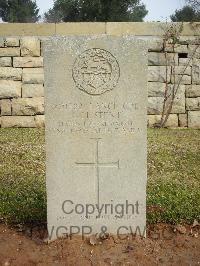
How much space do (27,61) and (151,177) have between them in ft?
14.3

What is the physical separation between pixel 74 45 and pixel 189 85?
5.95 metres

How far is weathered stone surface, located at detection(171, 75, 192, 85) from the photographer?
8.66 metres

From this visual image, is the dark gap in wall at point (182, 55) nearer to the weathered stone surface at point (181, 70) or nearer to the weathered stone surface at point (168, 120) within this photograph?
the weathered stone surface at point (181, 70)

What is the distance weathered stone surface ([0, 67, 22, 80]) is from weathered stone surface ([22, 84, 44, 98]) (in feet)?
0.74

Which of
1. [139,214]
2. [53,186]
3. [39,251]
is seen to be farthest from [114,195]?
[39,251]

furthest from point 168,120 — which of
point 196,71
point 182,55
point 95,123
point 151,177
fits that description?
point 95,123

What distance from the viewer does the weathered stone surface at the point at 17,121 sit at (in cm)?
852

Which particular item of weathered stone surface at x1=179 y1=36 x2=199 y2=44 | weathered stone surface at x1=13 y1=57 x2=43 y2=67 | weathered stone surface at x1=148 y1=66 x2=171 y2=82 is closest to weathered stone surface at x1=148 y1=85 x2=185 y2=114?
weathered stone surface at x1=148 y1=66 x2=171 y2=82

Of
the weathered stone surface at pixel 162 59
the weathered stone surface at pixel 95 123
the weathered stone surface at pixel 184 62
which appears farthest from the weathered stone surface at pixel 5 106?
the weathered stone surface at pixel 95 123

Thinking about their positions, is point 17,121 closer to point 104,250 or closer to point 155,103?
point 155,103

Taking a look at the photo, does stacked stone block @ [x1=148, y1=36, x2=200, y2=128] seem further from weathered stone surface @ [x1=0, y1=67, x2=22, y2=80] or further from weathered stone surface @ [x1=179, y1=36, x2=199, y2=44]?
weathered stone surface @ [x1=0, y1=67, x2=22, y2=80]

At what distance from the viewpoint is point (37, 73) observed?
8422 millimetres

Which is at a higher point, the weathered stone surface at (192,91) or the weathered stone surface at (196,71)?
the weathered stone surface at (196,71)

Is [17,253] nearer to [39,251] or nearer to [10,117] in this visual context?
[39,251]
